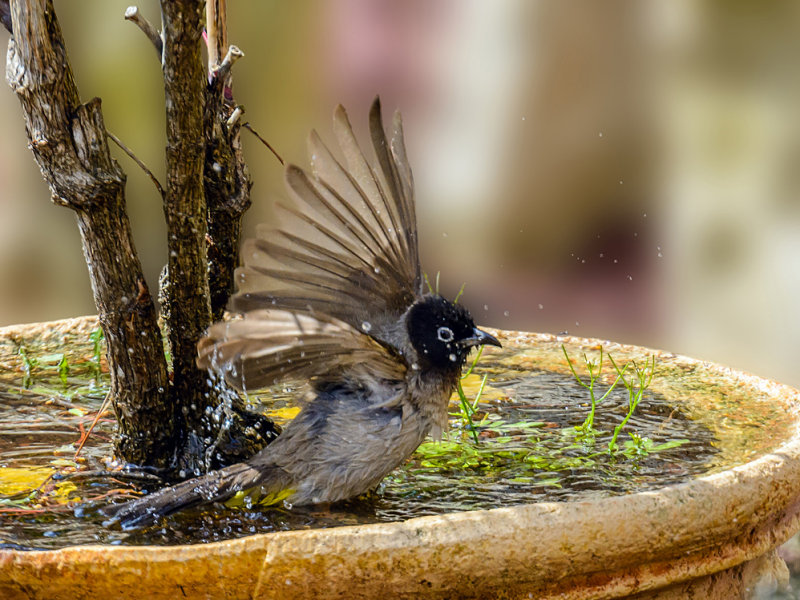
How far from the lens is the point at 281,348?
2729 millimetres

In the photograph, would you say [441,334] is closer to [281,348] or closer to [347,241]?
[347,241]

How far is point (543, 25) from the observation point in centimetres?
770

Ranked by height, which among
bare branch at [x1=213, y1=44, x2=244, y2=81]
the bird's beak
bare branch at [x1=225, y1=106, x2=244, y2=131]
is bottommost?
the bird's beak

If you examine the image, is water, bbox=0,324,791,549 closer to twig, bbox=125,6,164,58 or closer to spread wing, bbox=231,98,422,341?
spread wing, bbox=231,98,422,341

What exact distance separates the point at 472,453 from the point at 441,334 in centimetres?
49

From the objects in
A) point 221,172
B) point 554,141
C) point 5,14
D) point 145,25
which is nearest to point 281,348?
point 221,172

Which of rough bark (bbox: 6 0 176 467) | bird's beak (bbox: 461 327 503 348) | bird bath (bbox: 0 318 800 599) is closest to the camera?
bird bath (bbox: 0 318 800 599)

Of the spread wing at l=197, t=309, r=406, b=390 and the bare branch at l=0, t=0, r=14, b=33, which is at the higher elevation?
the bare branch at l=0, t=0, r=14, b=33

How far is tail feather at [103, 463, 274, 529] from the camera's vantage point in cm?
280

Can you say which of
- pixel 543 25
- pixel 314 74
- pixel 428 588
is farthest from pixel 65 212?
pixel 428 588

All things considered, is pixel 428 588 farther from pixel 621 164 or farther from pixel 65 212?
pixel 65 212

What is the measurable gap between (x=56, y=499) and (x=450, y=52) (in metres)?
5.77

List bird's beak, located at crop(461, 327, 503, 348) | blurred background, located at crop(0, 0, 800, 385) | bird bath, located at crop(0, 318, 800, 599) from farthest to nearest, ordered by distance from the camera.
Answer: blurred background, located at crop(0, 0, 800, 385) → bird's beak, located at crop(461, 327, 503, 348) → bird bath, located at crop(0, 318, 800, 599)

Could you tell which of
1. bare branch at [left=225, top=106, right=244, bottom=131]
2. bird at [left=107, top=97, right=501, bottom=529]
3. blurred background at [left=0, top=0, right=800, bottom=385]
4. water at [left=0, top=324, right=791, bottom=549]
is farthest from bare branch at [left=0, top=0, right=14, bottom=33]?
blurred background at [left=0, top=0, right=800, bottom=385]
